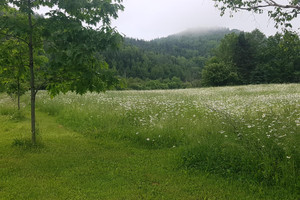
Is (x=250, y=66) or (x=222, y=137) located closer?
A: (x=222, y=137)

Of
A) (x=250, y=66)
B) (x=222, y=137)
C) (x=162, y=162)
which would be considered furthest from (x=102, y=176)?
(x=250, y=66)

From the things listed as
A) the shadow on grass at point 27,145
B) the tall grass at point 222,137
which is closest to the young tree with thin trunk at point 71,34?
the shadow on grass at point 27,145

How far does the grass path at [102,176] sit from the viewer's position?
14.9ft

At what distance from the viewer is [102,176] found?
543 centimetres

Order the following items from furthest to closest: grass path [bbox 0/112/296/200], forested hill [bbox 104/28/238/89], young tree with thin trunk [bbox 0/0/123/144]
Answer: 1. forested hill [bbox 104/28/238/89]
2. young tree with thin trunk [bbox 0/0/123/144]
3. grass path [bbox 0/112/296/200]

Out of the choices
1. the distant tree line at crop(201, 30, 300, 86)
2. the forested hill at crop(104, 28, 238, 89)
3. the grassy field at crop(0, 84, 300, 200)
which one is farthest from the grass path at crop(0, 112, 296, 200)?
the forested hill at crop(104, 28, 238, 89)

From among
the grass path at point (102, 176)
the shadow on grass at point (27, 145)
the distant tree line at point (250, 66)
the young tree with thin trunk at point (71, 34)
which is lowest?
the grass path at point (102, 176)

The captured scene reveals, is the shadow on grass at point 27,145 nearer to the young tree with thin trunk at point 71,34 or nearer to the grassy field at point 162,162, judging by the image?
the grassy field at point 162,162

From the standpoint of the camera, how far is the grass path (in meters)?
4.55

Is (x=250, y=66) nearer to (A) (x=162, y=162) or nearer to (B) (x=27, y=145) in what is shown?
(A) (x=162, y=162)

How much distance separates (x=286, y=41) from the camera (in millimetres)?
7074

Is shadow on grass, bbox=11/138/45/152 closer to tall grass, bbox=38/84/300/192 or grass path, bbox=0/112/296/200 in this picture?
grass path, bbox=0/112/296/200

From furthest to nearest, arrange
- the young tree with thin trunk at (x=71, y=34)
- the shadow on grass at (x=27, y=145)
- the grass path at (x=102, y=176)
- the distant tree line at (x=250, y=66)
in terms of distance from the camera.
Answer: the distant tree line at (x=250, y=66)
the shadow on grass at (x=27, y=145)
the young tree with thin trunk at (x=71, y=34)
the grass path at (x=102, y=176)

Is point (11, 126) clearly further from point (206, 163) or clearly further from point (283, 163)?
point (283, 163)
